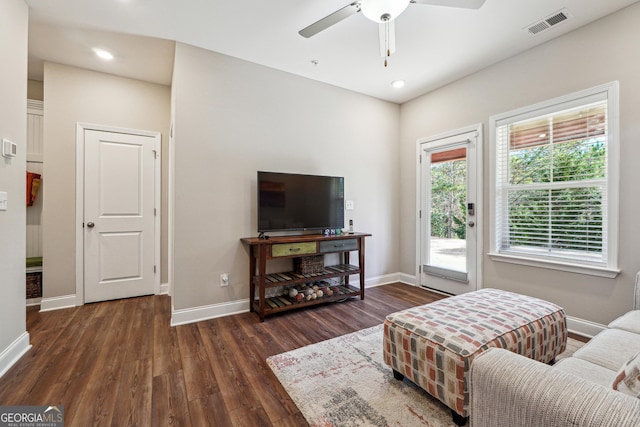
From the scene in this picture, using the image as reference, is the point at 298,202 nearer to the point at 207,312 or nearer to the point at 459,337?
the point at 207,312

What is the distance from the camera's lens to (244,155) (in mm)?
3090

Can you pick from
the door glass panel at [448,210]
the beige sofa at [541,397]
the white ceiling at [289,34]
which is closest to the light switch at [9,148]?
the white ceiling at [289,34]

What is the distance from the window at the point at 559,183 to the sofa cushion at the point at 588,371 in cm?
160

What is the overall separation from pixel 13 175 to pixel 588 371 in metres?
3.74

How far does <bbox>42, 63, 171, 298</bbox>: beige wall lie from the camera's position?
310 cm

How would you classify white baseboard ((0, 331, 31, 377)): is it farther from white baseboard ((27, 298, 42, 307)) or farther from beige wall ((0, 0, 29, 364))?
white baseboard ((27, 298, 42, 307))

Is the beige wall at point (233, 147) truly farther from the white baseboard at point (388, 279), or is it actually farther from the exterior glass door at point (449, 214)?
the exterior glass door at point (449, 214)

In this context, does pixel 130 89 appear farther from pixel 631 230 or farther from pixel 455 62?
pixel 631 230

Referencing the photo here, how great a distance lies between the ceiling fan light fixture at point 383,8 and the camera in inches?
65.7

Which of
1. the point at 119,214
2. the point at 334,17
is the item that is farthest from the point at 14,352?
the point at 334,17

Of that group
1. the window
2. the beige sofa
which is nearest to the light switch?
the beige sofa

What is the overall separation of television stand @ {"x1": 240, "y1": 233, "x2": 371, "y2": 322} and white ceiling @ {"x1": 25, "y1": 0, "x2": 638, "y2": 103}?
202 centimetres

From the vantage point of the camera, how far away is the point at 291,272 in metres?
3.27

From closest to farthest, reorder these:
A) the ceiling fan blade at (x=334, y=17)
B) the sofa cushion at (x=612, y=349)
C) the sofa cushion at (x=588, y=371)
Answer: the sofa cushion at (x=588, y=371)
the sofa cushion at (x=612, y=349)
the ceiling fan blade at (x=334, y=17)
